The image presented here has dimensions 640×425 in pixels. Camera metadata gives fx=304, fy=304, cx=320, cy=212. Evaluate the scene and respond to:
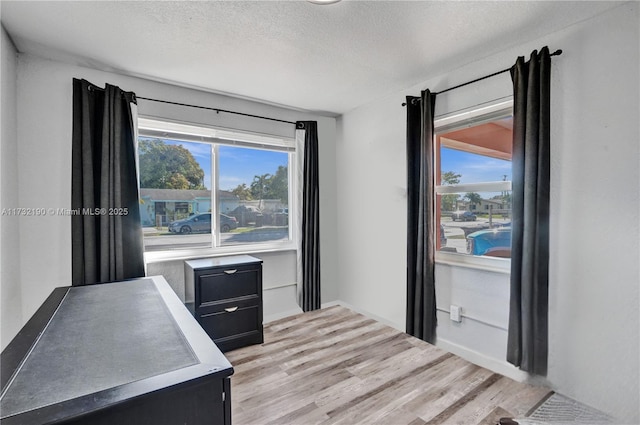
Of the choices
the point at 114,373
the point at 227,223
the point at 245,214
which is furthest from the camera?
the point at 245,214

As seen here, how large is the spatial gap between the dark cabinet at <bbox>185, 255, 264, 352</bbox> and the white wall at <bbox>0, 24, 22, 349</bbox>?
112 cm

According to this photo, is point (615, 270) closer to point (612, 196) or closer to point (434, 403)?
point (612, 196)

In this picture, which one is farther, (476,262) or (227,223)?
(227,223)

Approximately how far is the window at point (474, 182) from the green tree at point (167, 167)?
235cm

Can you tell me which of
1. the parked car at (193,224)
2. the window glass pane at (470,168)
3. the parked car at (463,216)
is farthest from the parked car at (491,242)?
the parked car at (193,224)

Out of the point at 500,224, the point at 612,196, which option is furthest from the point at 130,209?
the point at 612,196

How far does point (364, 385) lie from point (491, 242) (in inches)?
58.1

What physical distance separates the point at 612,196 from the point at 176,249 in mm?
3337

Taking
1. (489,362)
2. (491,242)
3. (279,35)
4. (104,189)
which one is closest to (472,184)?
(491,242)

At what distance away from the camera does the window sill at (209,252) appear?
278 centimetres

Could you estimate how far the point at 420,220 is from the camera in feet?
8.76

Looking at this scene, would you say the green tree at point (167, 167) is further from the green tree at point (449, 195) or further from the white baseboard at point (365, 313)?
the green tree at point (449, 195)

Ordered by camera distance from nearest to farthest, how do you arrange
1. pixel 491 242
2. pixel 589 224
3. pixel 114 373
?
pixel 114 373 < pixel 589 224 < pixel 491 242

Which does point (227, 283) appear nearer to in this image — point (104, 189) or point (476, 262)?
point (104, 189)
